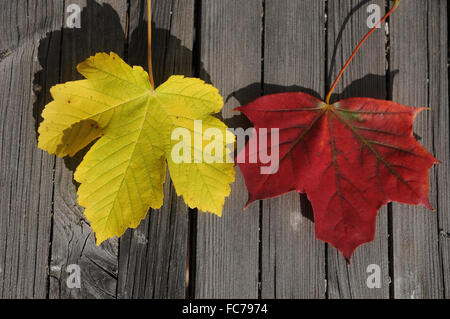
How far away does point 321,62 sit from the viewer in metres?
1.29

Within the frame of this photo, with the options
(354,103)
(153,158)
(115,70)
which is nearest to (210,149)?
(153,158)

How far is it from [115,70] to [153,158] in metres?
0.28

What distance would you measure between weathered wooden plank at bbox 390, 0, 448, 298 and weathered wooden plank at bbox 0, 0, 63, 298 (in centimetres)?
117

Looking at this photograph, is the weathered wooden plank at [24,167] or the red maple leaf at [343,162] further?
the weathered wooden plank at [24,167]

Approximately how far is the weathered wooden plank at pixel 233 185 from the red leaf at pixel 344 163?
172 mm

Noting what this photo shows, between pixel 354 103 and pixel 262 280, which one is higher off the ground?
pixel 354 103

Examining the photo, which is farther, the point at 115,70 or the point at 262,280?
the point at 262,280

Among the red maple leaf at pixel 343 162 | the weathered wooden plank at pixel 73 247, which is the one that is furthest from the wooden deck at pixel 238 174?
the red maple leaf at pixel 343 162

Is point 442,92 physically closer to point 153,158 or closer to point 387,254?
point 387,254

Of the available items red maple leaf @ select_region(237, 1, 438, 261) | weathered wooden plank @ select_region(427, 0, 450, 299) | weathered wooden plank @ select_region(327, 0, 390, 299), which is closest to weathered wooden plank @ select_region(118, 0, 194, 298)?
red maple leaf @ select_region(237, 1, 438, 261)

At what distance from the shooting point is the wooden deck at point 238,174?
48.8 inches

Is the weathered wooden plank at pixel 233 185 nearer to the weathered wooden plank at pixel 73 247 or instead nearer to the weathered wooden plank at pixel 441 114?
the weathered wooden plank at pixel 73 247

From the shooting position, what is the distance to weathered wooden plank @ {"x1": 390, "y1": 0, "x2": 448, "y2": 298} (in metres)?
1.27
